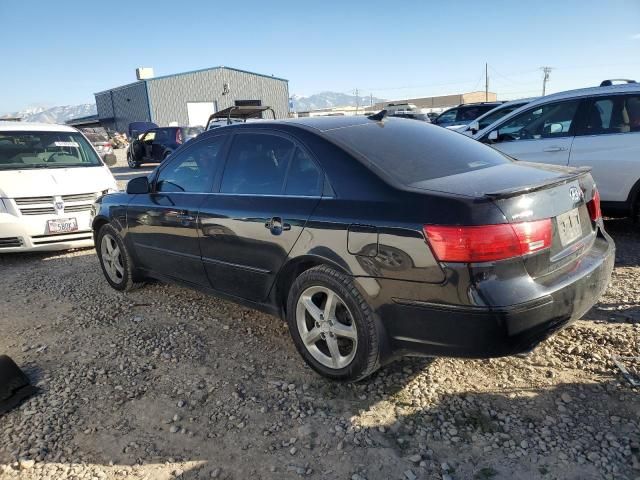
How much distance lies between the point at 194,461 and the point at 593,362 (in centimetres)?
246

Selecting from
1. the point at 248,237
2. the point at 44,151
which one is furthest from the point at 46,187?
the point at 248,237

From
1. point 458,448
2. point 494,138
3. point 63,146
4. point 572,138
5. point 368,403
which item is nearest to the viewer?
point 458,448

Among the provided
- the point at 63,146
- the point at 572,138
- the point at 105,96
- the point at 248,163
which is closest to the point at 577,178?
the point at 248,163

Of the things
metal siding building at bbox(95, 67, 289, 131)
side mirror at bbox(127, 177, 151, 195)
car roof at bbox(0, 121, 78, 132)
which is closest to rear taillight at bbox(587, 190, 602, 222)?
side mirror at bbox(127, 177, 151, 195)

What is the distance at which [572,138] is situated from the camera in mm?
5621

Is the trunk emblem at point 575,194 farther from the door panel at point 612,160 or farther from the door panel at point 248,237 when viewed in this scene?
the door panel at point 612,160

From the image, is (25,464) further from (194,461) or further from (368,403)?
(368,403)

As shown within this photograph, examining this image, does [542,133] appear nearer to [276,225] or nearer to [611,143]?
[611,143]

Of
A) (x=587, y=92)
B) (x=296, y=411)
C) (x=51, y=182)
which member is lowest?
(x=296, y=411)

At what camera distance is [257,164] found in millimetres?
3436

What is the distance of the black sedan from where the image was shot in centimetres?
233

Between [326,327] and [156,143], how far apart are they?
1712 centimetres

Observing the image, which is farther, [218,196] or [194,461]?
[218,196]

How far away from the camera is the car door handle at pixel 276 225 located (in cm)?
302
